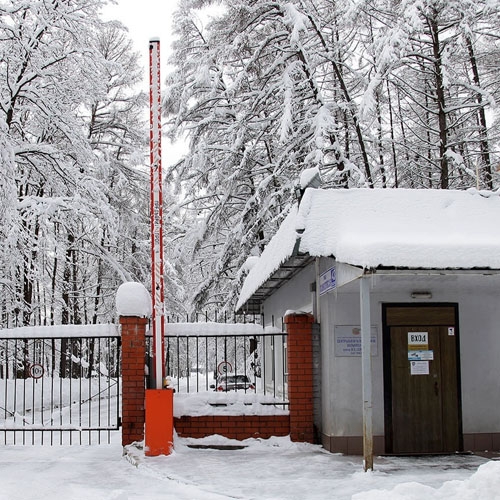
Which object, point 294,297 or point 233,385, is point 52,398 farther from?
point 233,385

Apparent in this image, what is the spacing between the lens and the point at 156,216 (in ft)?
35.8

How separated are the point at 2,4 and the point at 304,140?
873 centimetres

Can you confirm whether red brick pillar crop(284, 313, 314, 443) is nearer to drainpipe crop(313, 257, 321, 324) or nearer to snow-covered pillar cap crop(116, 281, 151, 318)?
drainpipe crop(313, 257, 321, 324)

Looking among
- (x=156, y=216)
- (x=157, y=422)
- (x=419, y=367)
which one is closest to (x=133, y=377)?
(x=157, y=422)

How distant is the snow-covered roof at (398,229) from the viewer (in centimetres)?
868

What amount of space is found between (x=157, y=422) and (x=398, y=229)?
14.5 ft

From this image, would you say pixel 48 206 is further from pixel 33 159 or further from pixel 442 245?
pixel 442 245

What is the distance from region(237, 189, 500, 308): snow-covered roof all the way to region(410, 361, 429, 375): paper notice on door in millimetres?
2181

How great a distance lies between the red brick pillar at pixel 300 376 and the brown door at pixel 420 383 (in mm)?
1252

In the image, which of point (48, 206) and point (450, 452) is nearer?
point (450, 452)

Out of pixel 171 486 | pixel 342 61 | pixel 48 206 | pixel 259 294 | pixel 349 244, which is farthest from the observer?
pixel 342 61

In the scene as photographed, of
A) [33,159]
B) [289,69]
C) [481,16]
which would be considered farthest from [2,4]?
[481,16]

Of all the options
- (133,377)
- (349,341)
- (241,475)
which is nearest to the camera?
(241,475)

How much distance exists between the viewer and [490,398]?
1106cm
